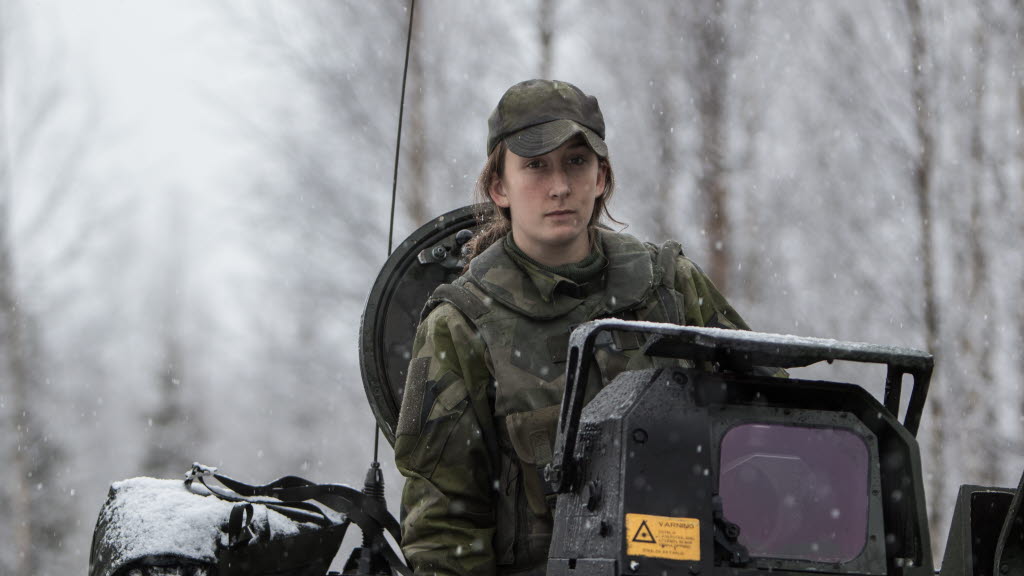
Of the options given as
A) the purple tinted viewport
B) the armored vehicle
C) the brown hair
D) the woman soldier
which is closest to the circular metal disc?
the brown hair

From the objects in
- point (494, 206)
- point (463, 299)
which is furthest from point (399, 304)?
point (463, 299)

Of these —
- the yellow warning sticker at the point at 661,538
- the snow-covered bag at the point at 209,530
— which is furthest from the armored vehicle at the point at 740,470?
the snow-covered bag at the point at 209,530

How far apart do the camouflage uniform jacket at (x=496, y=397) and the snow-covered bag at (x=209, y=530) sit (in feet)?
1.02

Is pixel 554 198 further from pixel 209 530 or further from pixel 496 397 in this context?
pixel 209 530

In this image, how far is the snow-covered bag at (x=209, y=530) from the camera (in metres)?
3.12

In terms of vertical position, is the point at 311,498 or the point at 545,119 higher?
the point at 545,119

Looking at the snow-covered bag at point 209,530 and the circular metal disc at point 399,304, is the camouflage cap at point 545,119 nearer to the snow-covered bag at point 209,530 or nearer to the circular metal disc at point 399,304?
the circular metal disc at point 399,304

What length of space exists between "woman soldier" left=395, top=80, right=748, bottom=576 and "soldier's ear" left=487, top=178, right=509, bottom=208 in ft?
0.28

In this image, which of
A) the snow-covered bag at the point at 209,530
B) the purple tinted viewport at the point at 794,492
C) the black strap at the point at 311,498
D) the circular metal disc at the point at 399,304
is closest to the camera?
the purple tinted viewport at the point at 794,492

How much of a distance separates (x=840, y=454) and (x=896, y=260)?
10.2 m

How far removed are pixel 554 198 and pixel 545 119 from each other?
22cm

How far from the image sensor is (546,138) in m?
3.42

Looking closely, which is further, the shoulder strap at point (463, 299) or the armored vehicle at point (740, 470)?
the shoulder strap at point (463, 299)

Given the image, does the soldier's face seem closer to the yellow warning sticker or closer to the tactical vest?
the tactical vest
